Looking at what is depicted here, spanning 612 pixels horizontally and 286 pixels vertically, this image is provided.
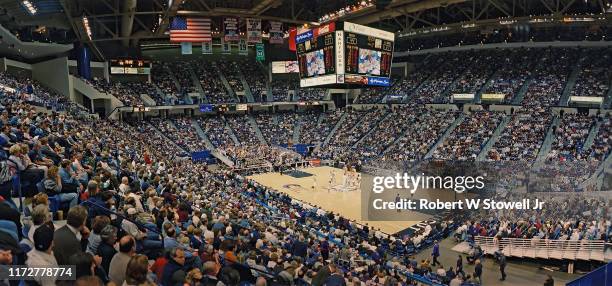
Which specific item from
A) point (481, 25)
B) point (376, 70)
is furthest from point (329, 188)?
point (481, 25)

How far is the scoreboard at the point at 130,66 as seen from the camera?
46.0 m

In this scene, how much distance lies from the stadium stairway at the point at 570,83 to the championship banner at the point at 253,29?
2504 centimetres

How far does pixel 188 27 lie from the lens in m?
33.7

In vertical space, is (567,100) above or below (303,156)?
above

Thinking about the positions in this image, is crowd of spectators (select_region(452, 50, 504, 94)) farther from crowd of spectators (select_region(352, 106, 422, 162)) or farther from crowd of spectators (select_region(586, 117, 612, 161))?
crowd of spectators (select_region(586, 117, 612, 161))

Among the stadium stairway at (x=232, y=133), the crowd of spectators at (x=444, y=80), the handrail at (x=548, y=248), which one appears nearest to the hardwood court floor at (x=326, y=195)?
the handrail at (x=548, y=248)

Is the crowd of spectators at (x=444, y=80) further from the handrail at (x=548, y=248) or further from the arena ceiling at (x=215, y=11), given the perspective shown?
the handrail at (x=548, y=248)

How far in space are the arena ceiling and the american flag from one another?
2.22 ft

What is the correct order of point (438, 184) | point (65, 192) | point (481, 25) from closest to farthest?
point (65, 192) → point (438, 184) → point (481, 25)

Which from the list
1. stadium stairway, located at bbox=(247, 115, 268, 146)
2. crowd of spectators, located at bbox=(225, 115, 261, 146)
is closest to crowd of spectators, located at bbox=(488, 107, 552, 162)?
stadium stairway, located at bbox=(247, 115, 268, 146)

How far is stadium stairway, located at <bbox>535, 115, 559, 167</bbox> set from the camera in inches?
1153

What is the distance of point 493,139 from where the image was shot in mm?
33906

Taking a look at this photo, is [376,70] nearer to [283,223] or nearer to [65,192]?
[283,223]

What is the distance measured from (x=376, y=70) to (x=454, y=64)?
25.2 m
